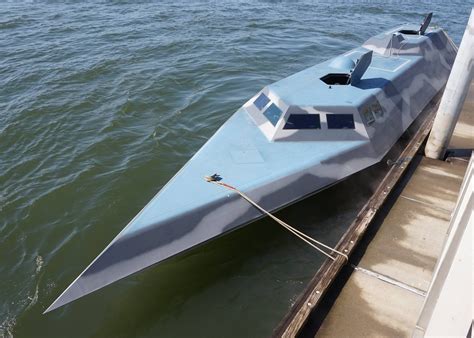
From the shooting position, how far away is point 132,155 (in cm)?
1208

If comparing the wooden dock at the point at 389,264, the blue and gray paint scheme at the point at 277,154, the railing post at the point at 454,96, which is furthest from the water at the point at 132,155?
the railing post at the point at 454,96

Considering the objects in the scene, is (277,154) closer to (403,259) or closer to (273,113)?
(273,113)

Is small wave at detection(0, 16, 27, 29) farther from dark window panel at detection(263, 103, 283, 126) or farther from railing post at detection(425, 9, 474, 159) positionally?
railing post at detection(425, 9, 474, 159)

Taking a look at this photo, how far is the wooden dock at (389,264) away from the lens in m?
6.22

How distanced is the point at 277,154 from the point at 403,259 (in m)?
3.53

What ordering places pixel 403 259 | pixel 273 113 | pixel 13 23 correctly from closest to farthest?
pixel 403 259 < pixel 273 113 < pixel 13 23

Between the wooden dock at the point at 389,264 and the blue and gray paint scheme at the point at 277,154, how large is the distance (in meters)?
1.39

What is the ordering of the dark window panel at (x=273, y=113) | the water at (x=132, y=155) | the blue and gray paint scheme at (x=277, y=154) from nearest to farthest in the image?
the blue and gray paint scheme at (x=277, y=154) < the water at (x=132, y=155) < the dark window panel at (x=273, y=113)

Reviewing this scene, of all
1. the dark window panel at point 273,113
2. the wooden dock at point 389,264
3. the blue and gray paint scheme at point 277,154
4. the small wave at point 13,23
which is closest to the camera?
the wooden dock at point 389,264

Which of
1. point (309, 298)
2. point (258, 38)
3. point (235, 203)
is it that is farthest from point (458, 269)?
point (258, 38)

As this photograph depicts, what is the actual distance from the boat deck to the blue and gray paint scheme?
4.86ft

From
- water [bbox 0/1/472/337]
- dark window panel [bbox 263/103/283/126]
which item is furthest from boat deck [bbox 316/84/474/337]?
dark window panel [bbox 263/103/283/126]

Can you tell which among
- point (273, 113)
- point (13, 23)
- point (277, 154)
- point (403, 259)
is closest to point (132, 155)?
point (273, 113)

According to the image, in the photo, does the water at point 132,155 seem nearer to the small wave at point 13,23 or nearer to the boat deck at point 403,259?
the small wave at point 13,23
